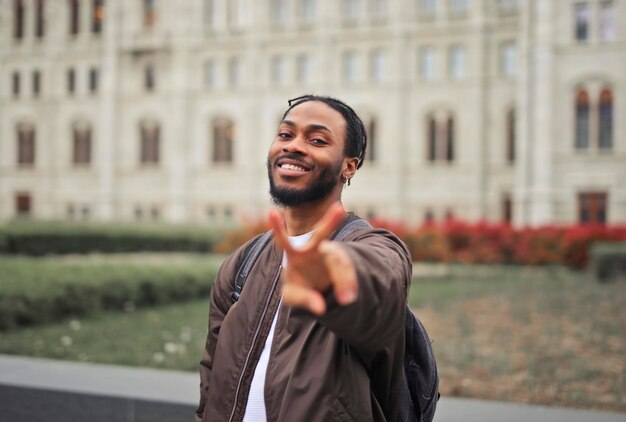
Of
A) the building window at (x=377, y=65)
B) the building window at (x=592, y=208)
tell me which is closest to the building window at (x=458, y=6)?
the building window at (x=377, y=65)

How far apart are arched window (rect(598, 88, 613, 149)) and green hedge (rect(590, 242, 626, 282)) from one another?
1233 centimetres

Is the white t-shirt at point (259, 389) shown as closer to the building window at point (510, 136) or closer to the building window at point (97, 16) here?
the building window at point (510, 136)

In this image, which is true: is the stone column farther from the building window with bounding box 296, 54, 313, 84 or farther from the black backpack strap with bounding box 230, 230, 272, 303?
the black backpack strap with bounding box 230, 230, 272, 303

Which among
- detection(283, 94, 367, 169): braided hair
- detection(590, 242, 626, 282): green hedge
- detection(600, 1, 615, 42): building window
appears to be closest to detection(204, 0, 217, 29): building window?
detection(600, 1, 615, 42): building window

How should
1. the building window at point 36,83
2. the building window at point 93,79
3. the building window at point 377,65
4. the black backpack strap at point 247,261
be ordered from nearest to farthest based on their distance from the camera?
the black backpack strap at point 247,261, the building window at point 377,65, the building window at point 93,79, the building window at point 36,83

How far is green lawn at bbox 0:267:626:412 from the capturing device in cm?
596

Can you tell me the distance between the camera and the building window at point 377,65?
29.6 meters

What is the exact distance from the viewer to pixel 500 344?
7812 mm

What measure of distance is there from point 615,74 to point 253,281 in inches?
988

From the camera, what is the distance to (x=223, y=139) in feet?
105

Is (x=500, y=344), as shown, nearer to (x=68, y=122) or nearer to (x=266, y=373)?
(x=266, y=373)

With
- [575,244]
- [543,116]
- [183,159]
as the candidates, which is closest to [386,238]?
[575,244]

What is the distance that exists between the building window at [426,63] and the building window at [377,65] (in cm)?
166

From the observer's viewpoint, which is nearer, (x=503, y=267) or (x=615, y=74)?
(x=503, y=267)
